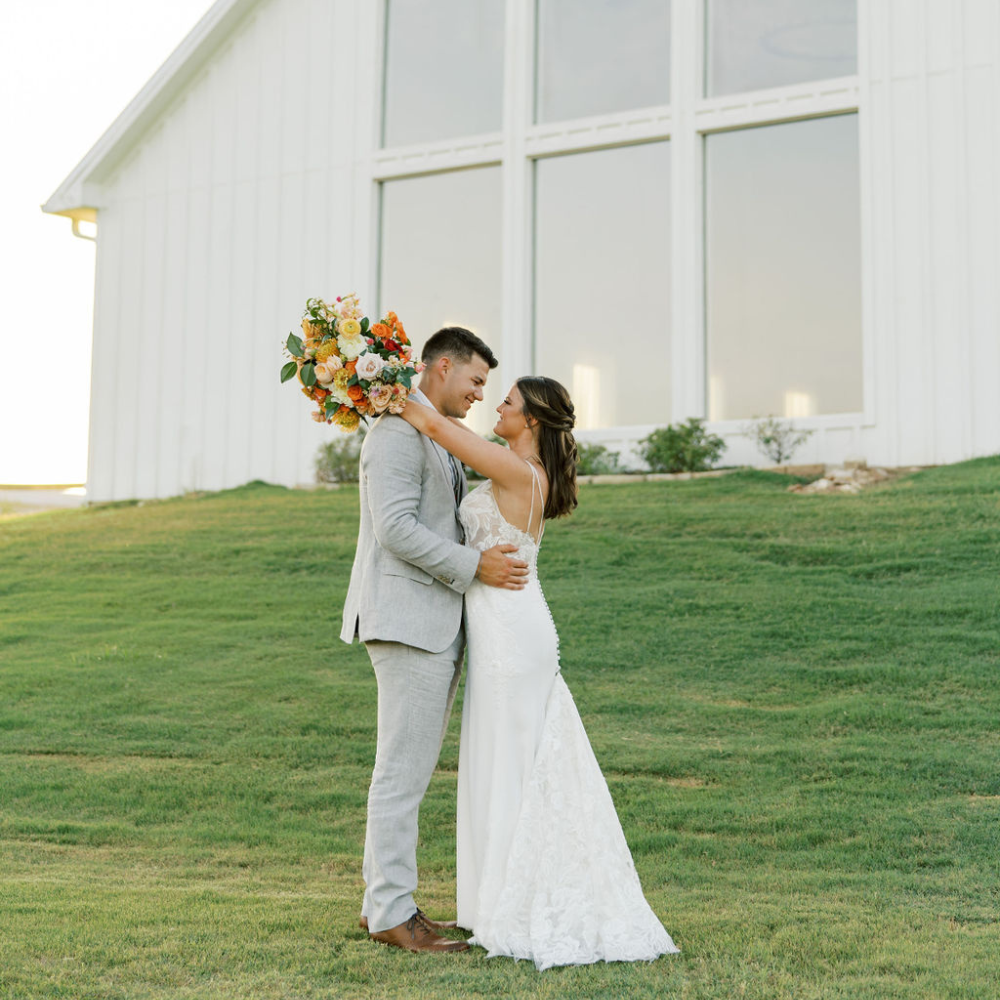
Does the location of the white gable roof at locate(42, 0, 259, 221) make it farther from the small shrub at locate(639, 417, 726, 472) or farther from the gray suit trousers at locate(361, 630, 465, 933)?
the gray suit trousers at locate(361, 630, 465, 933)

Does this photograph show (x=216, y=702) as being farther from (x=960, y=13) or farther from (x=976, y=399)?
(x=960, y=13)

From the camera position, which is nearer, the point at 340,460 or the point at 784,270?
the point at 784,270

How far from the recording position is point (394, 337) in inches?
181

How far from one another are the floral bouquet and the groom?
14 centimetres

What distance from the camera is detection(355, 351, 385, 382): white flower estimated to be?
446 centimetres

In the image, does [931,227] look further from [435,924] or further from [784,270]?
[435,924]

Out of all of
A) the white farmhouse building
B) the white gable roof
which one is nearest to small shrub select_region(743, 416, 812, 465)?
the white farmhouse building

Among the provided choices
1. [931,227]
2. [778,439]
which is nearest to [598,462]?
[778,439]

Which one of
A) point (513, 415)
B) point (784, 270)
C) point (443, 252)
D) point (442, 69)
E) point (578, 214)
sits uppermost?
point (442, 69)

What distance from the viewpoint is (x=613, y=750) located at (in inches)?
293

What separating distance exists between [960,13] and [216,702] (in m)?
12.0

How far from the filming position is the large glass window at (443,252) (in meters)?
17.8

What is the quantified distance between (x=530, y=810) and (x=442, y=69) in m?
15.8

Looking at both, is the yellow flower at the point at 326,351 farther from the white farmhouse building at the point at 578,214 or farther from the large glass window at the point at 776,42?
the large glass window at the point at 776,42
